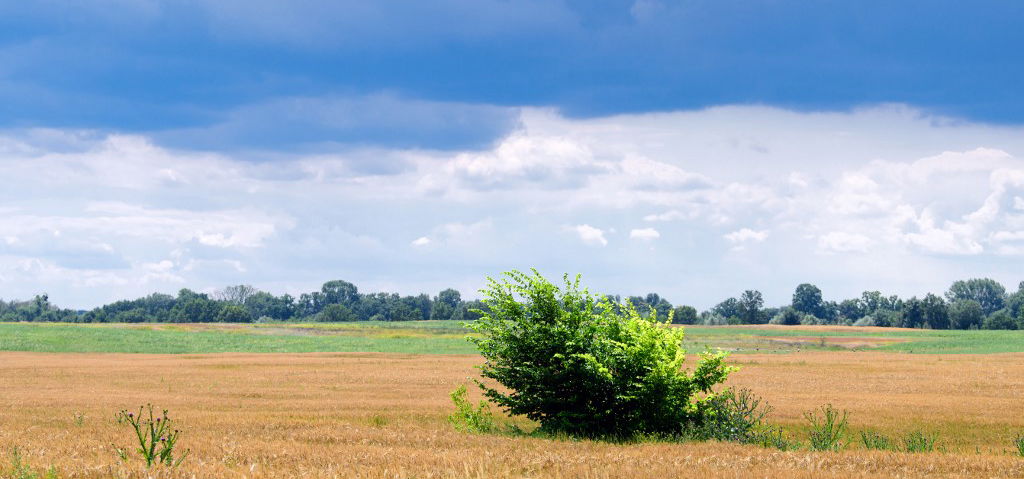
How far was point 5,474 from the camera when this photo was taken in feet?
38.4

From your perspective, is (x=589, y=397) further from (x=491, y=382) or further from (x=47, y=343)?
(x=47, y=343)

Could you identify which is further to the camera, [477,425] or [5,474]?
[477,425]

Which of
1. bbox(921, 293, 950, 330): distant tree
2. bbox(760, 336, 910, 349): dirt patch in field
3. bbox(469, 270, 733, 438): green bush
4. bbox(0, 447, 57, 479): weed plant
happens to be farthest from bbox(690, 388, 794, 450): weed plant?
bbox(921, 293, 950, 330): distant tree

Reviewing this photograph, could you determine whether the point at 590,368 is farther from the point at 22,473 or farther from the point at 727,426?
the point at 22,473

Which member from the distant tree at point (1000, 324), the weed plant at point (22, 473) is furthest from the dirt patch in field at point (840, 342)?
the weed plant at point (22, 473)

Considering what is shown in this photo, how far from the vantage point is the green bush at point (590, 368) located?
62.3 feet

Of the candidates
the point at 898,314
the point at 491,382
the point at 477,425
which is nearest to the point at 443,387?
the point at 491,382

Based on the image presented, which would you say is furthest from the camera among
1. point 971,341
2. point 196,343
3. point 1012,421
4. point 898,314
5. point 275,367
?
point 898,314

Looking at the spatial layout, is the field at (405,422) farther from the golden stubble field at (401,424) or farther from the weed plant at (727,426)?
the weed plant at (727,426)

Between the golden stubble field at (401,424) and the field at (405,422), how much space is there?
2.3 inches

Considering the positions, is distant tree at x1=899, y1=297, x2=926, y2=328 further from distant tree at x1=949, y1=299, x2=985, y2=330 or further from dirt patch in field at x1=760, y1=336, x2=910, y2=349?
dirt patch in field at x1=760, y1=336, x2=910, y2=349

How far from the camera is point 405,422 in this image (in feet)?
79.2

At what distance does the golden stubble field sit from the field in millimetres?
58

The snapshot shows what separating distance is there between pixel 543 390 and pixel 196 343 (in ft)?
284
